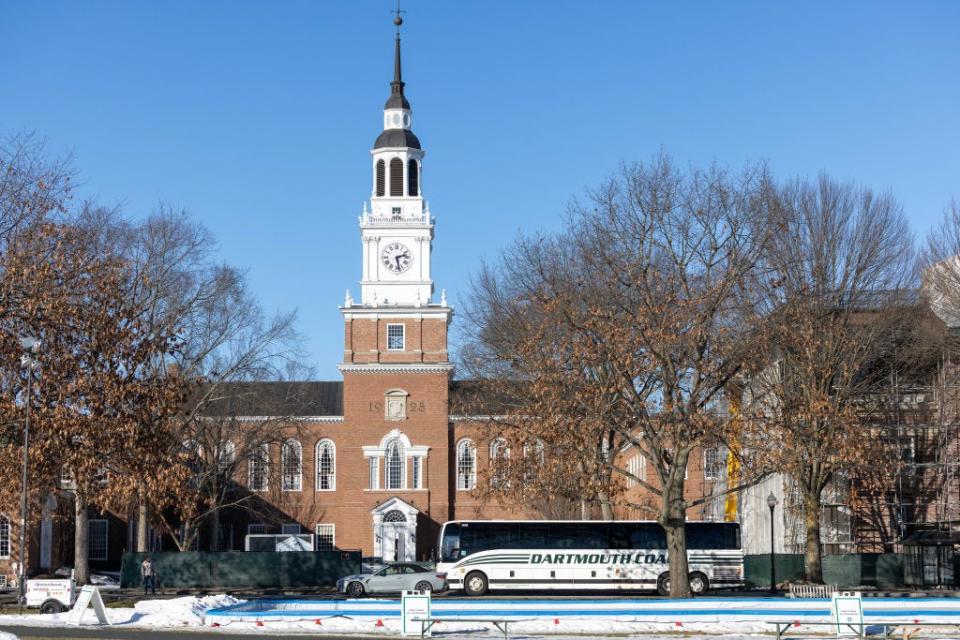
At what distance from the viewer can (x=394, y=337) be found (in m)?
72.9

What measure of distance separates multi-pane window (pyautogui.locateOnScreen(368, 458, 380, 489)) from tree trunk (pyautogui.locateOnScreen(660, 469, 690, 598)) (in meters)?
40.3

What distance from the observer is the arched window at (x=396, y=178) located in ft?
235

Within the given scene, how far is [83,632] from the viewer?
2650cm

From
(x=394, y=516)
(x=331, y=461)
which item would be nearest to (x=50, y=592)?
(x=394, y=516)

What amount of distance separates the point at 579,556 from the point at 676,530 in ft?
32.8

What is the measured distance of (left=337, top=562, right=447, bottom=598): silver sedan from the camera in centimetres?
4283

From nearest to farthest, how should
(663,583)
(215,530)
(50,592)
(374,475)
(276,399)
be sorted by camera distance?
(50,592), (663,583), (215,530), (276,399), (374,475)

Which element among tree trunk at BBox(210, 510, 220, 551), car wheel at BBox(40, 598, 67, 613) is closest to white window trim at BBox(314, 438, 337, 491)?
tree trunk at BBox(210, 510, 220, 551)

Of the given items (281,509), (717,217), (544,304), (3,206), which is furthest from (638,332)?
(281,509)

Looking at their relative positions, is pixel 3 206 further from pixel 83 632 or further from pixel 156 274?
pixel 156 274

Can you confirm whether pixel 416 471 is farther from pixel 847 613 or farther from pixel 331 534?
pixel 847 613

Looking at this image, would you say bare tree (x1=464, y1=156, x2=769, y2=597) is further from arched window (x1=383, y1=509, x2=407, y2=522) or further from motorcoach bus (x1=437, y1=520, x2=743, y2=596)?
arched window (x1=383, y1=509, x2=407, y2=522)

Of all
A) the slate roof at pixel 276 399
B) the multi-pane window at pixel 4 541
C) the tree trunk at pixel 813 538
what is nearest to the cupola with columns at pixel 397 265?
the slate roof at pixel 276 399

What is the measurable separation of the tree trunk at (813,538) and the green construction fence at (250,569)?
708 inches
